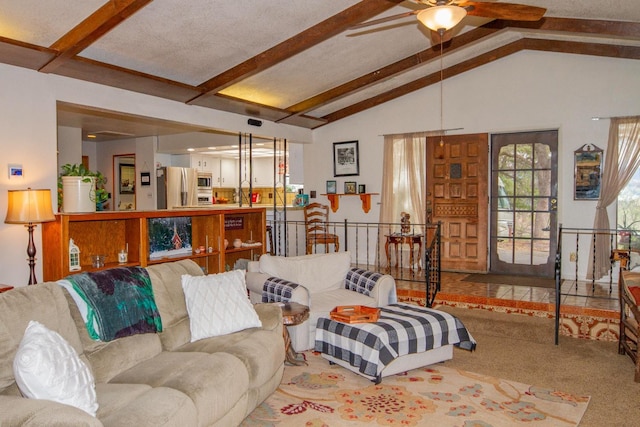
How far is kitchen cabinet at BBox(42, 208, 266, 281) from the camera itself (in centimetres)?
425

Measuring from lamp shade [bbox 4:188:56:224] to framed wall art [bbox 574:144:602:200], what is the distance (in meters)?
6.25

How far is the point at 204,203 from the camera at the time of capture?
10.3 meters

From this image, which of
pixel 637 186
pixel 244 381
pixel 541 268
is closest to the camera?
pixel 244 381

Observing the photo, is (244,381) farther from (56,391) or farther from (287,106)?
(287,106)

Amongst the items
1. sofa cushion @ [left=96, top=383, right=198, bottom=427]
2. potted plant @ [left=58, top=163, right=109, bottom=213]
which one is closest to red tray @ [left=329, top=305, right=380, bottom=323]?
sofa cushion @ [left=96, top=383, right=198, bottom=427]

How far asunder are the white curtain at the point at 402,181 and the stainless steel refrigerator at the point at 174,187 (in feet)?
13.3

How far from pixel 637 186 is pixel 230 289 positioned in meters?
5.48

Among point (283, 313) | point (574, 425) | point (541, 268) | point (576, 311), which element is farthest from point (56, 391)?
point (541, 268)

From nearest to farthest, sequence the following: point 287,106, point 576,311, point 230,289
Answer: point 230,289 → point 576,311 → point 287,106

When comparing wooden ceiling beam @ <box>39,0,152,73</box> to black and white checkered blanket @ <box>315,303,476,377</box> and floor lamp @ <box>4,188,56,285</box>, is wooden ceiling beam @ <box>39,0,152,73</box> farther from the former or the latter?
black and white checkered blanket @ <box>315,303,476,377</box>

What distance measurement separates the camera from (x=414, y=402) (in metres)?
3.41

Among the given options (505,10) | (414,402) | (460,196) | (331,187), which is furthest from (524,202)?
(414,402)

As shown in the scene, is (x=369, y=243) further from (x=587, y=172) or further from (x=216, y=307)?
(x=216, y=307)

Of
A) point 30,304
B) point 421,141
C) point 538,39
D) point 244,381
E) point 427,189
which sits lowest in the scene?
point 244,381
